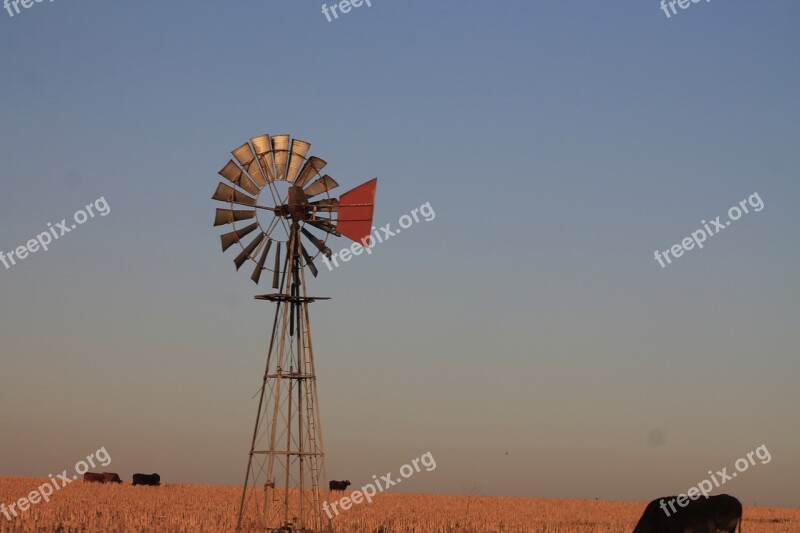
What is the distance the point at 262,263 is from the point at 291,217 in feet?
4.91

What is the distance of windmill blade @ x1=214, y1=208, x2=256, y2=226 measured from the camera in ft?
97.9

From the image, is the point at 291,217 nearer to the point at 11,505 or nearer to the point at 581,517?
the point at 11,505

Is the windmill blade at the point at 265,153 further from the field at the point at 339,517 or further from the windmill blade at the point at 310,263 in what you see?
the field at the point at 339,517

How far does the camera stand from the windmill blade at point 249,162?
29688mm

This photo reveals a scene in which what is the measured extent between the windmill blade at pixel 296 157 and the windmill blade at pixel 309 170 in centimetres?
15

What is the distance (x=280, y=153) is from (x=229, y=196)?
6.03 feet

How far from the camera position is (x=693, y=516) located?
1162 inches

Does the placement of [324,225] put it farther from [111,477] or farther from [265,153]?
[111,477]

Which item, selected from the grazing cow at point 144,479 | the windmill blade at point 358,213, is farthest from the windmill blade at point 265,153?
the grazing cow at point 144,479

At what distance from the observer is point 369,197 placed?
29.2 meters

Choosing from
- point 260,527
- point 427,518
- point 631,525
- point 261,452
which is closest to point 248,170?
point 261,452

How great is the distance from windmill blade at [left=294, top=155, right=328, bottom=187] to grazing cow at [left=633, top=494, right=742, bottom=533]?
1277cm

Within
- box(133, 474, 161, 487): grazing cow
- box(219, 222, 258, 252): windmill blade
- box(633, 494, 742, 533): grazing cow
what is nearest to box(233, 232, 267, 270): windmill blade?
box(219, 222, 258, 252): windmill blade

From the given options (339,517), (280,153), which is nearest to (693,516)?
(339,517)
